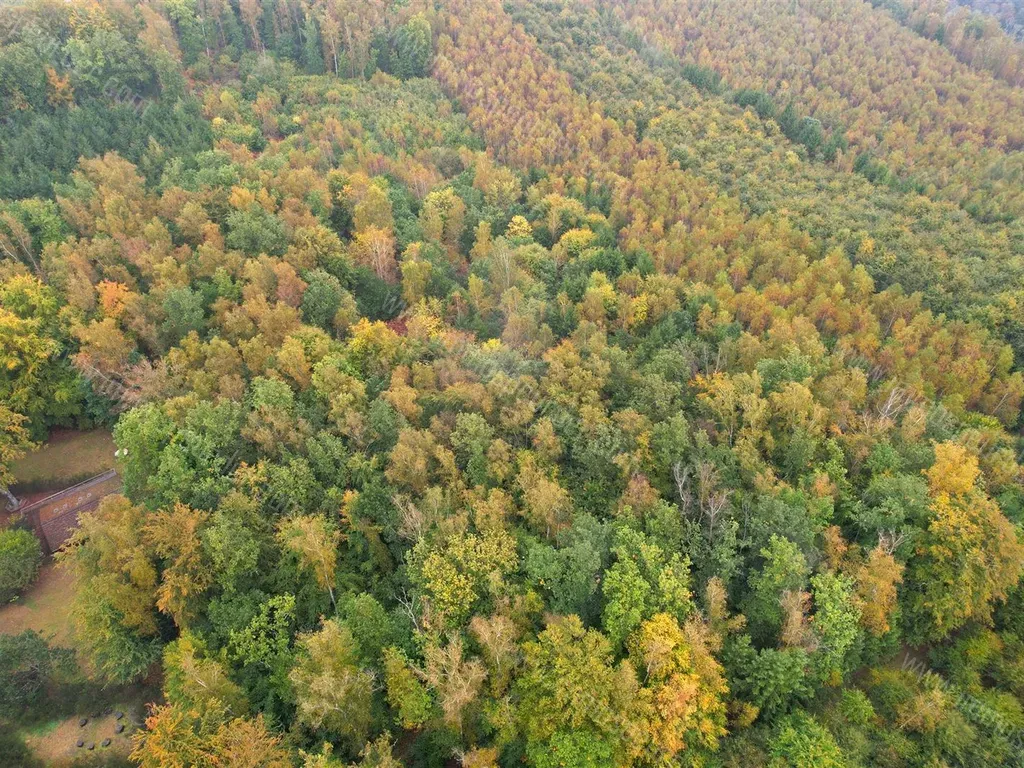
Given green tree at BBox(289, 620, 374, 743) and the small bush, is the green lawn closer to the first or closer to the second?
the small bush

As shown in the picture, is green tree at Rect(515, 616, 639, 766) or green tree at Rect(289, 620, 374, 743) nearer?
green tree at Rect(515, 616, 639, 766)

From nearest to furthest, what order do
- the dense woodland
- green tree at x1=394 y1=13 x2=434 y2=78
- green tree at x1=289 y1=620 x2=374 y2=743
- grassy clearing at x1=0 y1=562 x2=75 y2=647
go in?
green tree at x1=289 y1=620 x2=374 y2=743, the dense woodland, grassy clearing at x1=0 y1=562 x2=75 y2=647, green tree at x1=394 y1=13 x2=434 y2=78

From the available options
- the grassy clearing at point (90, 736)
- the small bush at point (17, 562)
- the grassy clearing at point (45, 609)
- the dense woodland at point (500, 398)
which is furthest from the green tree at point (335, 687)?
the small bush at point (17, 562)

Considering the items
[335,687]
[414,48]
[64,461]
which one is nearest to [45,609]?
[64,461]

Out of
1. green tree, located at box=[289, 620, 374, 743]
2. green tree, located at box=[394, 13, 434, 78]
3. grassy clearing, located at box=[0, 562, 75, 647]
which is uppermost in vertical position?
green tree, located at box=[394, 13, 434, 78]

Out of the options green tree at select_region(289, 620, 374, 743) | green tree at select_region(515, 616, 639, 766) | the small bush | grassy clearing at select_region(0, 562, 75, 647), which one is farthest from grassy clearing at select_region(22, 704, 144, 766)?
green tree at select_region(515, 616, 639, 766)

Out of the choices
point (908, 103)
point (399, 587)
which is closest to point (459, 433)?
point (399, 587)

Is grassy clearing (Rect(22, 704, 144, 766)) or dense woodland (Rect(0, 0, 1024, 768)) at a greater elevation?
dense woodland (Rect(0, 0, 1024, 768))

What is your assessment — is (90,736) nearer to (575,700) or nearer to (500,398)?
(575,700)

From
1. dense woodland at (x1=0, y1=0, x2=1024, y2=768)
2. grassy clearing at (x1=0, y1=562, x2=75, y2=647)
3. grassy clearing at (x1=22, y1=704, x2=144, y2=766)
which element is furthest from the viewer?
grassy clearing at (x1=0, y1=562, x2=75, y2=647)

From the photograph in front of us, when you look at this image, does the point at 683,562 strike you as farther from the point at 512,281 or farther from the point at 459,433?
the point at 512,281
